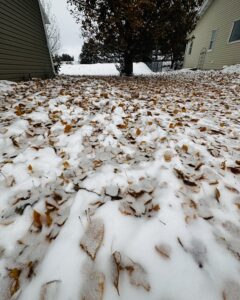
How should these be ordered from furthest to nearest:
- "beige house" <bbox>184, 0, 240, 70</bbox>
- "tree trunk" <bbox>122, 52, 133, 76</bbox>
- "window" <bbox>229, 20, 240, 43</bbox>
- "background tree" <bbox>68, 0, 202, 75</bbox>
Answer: "tree trunk" <bbox>122, 52, 133, 76</bbox> → "beige house" <bbox>184, 0, 240, 70</bbox> → "window" <bbox>229, 20, 240, 43</bbox> → "background tree" <bbox>68, 0, 202, 75</bbox>

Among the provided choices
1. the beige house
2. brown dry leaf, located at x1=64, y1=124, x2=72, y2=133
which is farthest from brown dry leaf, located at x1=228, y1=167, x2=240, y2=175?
the beige house

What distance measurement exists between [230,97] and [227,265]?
4.23m

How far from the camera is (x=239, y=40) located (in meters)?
9.22

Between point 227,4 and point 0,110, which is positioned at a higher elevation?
point 227,4

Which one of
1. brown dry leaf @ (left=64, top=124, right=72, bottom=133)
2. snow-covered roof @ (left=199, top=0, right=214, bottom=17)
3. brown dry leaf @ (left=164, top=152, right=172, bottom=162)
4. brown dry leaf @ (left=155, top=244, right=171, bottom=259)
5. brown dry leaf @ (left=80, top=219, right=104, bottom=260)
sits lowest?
brown dry leaf @ (left=155, top=244, right=171, bottom=259)

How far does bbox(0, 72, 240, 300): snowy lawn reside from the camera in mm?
823

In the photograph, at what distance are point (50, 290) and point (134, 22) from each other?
881cm

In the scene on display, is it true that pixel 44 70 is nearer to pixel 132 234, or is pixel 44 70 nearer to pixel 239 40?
pixel 132 234

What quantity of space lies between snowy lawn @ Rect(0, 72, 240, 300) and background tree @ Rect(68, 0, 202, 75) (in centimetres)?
743

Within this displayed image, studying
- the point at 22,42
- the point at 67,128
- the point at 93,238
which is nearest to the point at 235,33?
the point at 22,42

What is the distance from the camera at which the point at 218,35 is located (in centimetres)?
1114

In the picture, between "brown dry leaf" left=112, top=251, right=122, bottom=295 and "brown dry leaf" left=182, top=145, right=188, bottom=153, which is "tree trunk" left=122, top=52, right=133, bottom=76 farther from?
"brown dry leaf" left=112, top=251, right=122, bottom=295

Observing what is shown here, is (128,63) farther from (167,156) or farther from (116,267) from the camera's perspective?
(116,267)

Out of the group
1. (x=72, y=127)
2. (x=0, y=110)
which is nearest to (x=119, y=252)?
(x=72, y=127)
